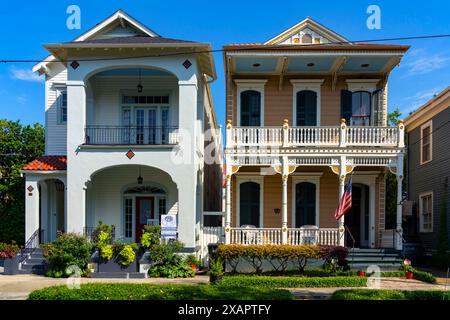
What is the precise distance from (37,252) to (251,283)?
29.8 ft

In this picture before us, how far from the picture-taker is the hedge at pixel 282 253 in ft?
47.8

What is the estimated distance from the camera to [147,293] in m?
8.95

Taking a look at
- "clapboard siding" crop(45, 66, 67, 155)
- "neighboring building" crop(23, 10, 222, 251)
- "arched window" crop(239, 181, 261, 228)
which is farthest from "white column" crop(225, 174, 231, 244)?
"clapboard siding" crop(45, 66, 67, 155)

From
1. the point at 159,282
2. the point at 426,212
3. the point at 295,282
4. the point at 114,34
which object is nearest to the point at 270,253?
the point at 295,282

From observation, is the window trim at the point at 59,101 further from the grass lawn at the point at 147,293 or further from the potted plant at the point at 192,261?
the grass lawn at the point at 147,293

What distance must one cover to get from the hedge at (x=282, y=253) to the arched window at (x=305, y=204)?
2757mm

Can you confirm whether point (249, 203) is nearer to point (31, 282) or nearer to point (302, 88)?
point (302, 88)

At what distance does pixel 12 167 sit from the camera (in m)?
22.0

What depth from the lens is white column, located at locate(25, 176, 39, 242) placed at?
16.8m

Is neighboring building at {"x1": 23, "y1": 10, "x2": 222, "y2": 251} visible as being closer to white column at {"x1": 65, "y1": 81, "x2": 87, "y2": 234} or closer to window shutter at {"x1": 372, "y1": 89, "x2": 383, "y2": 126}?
white column at {"x1": 65, "y1": 81, "x2": 87, "y2": 234}

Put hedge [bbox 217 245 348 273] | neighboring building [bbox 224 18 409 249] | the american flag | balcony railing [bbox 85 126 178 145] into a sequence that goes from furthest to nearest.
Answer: balcony railing [bbox 85 126 178 145] < neighboring building [bbox 224 18 409 249] < hedge [bbox 217 245 348 273] < the american flag

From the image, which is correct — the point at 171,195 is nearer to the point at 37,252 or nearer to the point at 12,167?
the point at 37,252

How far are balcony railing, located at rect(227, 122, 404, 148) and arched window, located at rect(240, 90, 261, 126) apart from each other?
128cm
